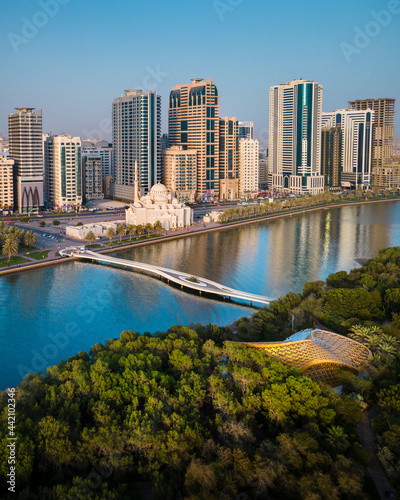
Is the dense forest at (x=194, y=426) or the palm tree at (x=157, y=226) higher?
the palm tree at (x=157, y=226)

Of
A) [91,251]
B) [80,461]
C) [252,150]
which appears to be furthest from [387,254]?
[252,150]

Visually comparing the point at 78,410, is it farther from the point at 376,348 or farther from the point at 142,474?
the point at 376,348

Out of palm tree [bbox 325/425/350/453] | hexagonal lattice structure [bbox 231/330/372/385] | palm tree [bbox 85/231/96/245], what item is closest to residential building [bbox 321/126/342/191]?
palm tree [bbox 85/231/96/245]

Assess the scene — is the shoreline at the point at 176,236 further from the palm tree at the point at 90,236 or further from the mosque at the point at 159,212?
the mosque at the point at 159,212

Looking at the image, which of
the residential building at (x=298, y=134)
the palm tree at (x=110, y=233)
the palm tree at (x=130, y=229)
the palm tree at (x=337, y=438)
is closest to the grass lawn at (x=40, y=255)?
the palm tree at (x=110, y=233)

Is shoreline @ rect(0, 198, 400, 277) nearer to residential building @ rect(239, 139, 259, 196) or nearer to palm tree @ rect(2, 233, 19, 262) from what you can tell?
palm tree @ rect(2, 233, 19, 262)

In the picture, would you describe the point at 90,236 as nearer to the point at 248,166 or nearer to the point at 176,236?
the point at 176,236

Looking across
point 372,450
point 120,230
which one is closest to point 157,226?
point 120,230
